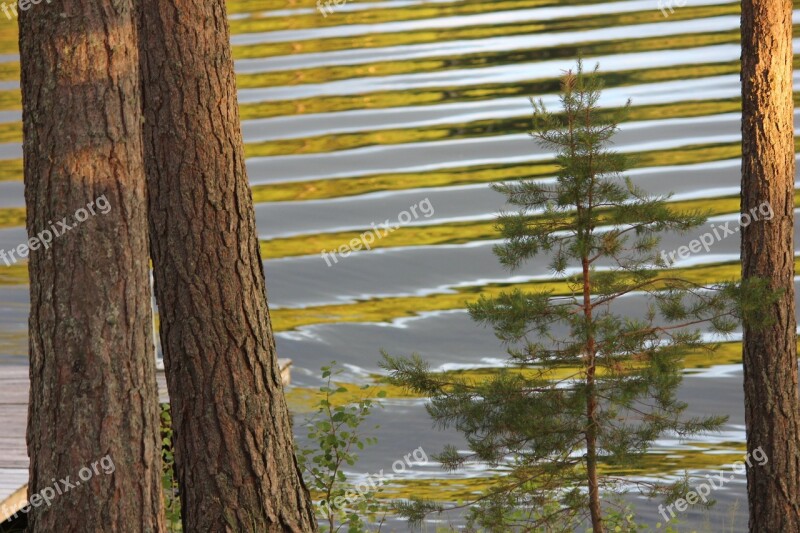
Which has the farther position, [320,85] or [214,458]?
[320,85]

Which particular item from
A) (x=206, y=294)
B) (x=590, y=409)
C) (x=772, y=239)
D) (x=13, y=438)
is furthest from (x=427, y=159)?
(x=206, y=294)

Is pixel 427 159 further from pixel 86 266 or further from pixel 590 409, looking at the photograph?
Result: pixel 86 266

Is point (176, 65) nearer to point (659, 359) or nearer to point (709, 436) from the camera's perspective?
point (659, 359)

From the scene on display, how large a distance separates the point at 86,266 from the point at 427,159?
1428 centimetres

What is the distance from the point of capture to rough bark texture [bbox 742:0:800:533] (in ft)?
20.6

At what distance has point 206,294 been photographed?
504 centimetres

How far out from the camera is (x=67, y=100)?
388 centimetres

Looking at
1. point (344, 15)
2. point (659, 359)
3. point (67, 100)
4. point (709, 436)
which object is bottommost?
point (709, 436)

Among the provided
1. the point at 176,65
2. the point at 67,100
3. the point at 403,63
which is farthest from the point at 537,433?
the point at 403,63

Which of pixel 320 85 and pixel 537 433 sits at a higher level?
pixel 320 85

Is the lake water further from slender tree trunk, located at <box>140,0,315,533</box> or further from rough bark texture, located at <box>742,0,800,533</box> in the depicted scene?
rough bark texture, located at <box>742,0,800,533</box>

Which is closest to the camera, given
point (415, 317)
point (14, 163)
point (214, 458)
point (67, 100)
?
point (67, 100)

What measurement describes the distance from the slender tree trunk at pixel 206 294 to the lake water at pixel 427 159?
48.4 inches

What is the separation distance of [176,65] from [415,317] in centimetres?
761
